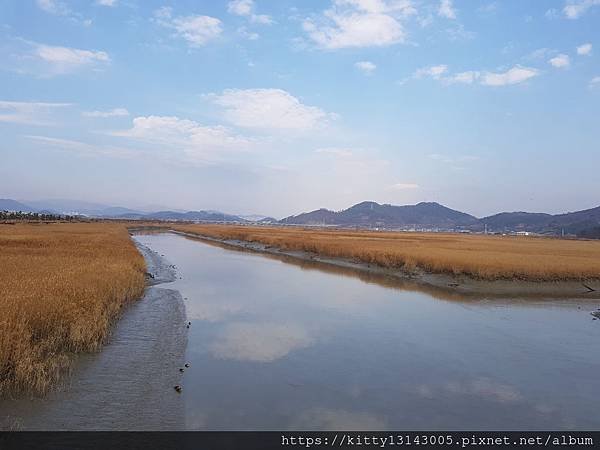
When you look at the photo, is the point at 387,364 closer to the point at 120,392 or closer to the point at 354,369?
the point at 354,369

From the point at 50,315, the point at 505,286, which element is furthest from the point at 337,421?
the point at 505,286

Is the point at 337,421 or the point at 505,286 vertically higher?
the point at 505,286

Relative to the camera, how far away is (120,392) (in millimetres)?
8766

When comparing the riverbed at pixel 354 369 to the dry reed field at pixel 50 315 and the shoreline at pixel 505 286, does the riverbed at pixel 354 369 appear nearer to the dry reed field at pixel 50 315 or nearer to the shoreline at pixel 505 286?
the dry reed field at pixel 50 315

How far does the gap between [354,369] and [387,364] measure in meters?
0.98

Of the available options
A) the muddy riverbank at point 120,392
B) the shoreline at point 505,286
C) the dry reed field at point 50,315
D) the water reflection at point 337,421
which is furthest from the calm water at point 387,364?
the shoreline at point 505,286

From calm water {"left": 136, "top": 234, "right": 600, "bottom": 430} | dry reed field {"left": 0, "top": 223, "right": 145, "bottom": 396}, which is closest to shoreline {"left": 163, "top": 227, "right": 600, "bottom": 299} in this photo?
calm water {"left": 136, "top": 234, "right": 600, "bottom": 430}

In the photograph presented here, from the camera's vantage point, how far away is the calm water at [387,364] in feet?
27.5

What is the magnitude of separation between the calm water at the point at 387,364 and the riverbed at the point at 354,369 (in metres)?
0.04

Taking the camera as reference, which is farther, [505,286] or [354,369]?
[505,286]

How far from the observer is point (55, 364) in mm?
9039

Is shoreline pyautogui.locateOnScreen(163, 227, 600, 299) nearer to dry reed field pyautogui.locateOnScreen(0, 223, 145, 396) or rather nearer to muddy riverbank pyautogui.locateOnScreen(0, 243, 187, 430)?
dry reed field pyautogui.locateOnScreen(0, 223, 145, 396)

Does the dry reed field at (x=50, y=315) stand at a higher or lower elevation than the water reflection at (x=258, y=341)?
higher

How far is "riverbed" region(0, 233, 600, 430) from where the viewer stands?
8148 mm
